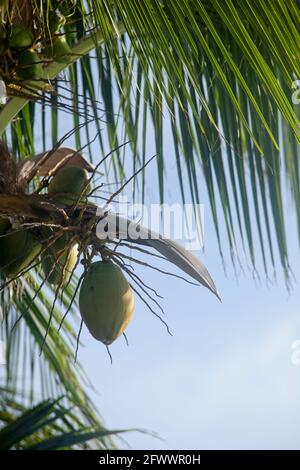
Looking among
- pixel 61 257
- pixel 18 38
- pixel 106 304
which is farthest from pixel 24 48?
pixel 106 304

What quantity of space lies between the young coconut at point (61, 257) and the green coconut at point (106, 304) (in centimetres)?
9

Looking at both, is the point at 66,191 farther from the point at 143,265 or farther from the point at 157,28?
the point at 157,28

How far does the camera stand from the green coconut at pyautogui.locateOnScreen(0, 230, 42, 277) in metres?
1.33

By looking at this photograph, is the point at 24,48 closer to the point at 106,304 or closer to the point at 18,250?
the point at 18,250

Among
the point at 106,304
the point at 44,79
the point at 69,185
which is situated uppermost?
the point at 44,79

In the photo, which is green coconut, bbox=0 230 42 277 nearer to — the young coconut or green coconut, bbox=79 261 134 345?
the young coconut

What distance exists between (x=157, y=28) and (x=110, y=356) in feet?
1.57

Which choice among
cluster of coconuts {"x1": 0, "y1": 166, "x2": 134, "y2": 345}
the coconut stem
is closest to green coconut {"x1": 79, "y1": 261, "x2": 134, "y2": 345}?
cluster of coconuts {"x1": 0, "y1": 166, "x2": 134, "y2": 345}

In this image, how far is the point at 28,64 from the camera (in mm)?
1383

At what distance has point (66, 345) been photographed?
308cm

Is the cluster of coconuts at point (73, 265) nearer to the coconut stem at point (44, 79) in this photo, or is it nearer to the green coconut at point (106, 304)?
the green coconut at point (106, 304)

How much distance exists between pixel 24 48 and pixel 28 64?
0.03 metres

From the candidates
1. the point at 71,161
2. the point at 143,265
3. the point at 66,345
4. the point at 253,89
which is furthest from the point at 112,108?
the point at 66,345

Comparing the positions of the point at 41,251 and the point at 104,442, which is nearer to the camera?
the point at 41,251
